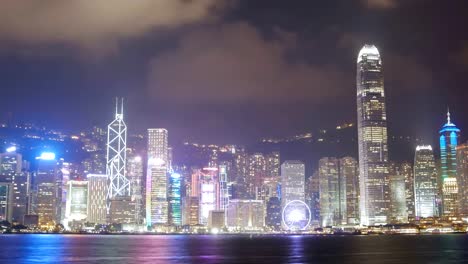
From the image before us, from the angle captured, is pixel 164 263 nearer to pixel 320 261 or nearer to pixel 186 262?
pixel 186 262

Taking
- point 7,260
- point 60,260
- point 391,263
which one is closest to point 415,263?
point 391,263

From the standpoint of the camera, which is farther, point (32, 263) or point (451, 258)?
point (451, 258)

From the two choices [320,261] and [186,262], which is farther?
[320,261]

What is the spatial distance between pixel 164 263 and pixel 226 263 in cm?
778

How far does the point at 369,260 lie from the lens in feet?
282

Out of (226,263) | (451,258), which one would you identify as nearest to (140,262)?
(226,263)

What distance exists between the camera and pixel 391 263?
3169 inches

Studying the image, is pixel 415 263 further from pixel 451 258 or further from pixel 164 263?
pixel 164 263

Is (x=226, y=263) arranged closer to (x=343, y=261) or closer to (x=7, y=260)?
(x=343, y=261)

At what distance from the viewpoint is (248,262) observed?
3280 inches

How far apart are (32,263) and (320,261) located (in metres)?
37.3

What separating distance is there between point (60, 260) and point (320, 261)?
114 ft

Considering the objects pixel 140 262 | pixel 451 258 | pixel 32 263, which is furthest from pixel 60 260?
pixel 451 258

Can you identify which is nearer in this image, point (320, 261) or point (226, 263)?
point (226, 263)
